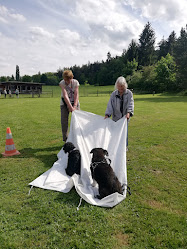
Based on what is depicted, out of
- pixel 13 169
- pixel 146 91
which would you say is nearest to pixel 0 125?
pixel 13 169

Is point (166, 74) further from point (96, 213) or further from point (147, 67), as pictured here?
A: point (96, 213)

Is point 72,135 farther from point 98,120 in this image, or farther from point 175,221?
point 175,221

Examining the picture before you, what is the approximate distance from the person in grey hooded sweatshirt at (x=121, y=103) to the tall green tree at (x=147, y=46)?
7806 cm

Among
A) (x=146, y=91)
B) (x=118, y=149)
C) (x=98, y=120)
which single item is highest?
(x=146, y=91)

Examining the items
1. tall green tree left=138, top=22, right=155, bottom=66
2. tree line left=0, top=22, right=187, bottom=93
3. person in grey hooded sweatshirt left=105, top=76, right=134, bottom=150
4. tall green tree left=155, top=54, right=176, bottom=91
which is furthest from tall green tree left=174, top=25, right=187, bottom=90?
person in grey hooded sweatshirt left=105, top=76, right=134, bottom=150

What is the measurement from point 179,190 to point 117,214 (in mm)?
1570

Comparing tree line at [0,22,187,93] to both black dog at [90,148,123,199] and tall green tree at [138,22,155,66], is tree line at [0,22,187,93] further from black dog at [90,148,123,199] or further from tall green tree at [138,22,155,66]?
black dog at [90,148,123,199]

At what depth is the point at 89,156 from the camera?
4250 millimetres

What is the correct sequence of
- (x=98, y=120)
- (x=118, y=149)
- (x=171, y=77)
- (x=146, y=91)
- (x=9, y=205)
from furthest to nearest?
1. (x=146, y=91)
2. (x=171, y=77)
3. (x=98, y=120)
4. (x=118, y=149)
5. (x=9, y=205)

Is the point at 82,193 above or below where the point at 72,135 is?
below

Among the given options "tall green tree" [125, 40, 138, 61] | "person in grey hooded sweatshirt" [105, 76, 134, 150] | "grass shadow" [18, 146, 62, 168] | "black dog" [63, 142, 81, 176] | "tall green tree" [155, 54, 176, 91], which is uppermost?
"tall green tree" [125, 40, 138, 61]

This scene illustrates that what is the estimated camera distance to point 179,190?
11.9 ft

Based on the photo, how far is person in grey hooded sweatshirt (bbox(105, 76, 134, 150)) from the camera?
4719 mm

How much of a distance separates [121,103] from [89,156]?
172 centimetres
